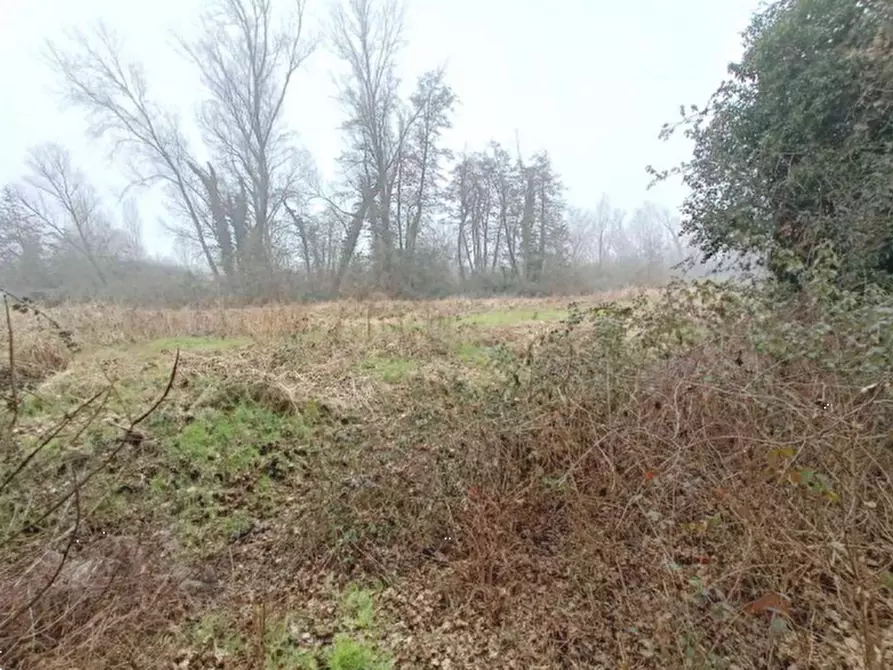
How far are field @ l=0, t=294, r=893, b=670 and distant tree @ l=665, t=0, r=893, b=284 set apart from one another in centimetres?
177

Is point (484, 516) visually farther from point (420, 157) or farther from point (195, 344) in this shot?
point (420, 157)

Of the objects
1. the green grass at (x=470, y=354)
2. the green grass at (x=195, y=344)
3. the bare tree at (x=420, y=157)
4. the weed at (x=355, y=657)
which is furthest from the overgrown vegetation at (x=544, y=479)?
the bare tree at (x=420, y=157)

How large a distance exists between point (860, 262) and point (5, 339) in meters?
10.3

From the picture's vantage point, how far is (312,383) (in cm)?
501

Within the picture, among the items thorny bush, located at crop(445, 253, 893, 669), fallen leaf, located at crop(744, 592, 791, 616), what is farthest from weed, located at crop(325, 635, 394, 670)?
fallen leaf, located at crop(744, 592, 791, 616)

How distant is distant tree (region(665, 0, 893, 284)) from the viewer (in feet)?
13.5

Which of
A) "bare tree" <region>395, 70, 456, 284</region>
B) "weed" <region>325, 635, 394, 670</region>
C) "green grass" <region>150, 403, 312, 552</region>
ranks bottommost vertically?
"weed" <region>325, 635, 394, 670</region>

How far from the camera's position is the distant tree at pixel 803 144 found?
410cm

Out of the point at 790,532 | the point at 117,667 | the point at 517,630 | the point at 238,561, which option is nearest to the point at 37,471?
the point at 238,561

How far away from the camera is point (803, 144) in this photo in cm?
500

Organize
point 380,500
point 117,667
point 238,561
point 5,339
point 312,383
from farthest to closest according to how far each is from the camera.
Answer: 1. point 5,339
2. point 312,383
3. point 380,500
4. point 238,561
5. point 117,667

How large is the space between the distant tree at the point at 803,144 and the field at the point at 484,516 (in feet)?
5.81

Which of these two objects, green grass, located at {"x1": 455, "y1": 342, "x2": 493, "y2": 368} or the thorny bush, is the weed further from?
green grass, located at {"x1": 455, "y1": 342, "x2": 493, "y2": 368}

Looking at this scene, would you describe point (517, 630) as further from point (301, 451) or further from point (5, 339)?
point (5, 339)
